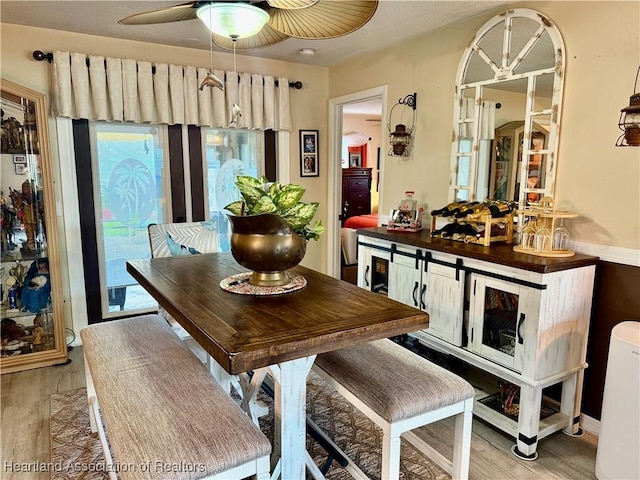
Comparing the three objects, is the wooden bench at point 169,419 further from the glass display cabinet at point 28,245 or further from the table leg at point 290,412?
the glass display cabinet at point 28,245

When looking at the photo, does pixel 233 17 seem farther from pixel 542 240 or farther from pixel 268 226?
pixel 542 240

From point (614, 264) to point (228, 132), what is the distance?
10.00ft

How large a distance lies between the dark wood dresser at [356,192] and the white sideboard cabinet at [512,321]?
470cm

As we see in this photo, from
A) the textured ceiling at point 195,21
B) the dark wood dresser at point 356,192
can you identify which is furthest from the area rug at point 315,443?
the dark wood dresser at point 356,192

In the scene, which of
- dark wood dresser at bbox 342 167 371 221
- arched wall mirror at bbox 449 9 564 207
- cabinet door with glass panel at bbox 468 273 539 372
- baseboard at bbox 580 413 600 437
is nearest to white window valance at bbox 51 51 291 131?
arched wall mirror at bbox 449 9 564 207

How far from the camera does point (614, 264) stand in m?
2.16

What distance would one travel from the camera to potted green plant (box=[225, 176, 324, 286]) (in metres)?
1.70

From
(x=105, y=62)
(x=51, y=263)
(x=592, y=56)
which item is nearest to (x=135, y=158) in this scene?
(x=105, y=62)

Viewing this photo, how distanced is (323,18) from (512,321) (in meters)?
1.68

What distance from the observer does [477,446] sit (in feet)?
7.30

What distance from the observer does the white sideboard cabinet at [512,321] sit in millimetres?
2076

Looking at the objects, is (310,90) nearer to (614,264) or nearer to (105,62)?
(105,62)

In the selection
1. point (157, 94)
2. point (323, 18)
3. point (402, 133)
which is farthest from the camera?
point (157, 94)

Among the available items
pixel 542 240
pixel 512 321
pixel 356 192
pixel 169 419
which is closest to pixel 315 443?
pixel 169 419
